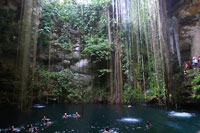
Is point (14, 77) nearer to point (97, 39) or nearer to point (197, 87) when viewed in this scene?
point (97, 39)

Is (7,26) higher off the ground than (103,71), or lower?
higher

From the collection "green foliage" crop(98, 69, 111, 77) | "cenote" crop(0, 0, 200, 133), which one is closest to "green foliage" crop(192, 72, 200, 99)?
"cenote" crop(0, 0, 200, 133)

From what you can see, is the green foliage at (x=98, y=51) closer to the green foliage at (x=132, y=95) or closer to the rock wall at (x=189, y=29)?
the green foliage at (x=132, y=95)

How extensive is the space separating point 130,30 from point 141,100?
5.07m

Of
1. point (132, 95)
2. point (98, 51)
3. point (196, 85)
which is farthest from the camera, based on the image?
point (98, 51)

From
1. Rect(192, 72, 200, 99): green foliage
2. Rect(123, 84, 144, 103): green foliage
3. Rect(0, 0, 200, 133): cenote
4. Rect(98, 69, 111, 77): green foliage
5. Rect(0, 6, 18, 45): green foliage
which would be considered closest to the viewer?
Rect(192, 72, 200, 99): green foliage

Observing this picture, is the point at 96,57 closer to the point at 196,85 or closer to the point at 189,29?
the point at 189,29

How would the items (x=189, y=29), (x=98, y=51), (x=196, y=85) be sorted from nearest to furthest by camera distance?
(x=196, y=85) → (x=189, y=29) → (x=98, y=51)

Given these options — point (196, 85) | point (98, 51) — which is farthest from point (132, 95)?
point (196, 85)

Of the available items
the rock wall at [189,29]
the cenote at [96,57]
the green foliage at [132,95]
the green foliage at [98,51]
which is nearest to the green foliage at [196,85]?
the cenote at [96,57]

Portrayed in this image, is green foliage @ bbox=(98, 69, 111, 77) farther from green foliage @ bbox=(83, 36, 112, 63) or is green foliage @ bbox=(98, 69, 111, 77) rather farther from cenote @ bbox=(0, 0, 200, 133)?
green foliage @ bbox=(83, 36, 112, 63)

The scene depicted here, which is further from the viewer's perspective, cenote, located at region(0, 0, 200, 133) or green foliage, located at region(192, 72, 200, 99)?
cenote, located at region(0, 0, 200, 133)

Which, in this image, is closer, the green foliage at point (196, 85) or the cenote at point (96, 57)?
the green foliage at point (196, 85)

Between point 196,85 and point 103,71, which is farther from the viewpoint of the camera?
point 103,71
